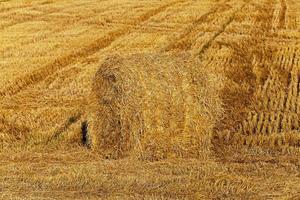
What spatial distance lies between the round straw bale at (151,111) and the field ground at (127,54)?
23cm

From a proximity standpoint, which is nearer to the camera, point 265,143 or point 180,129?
point 180,129

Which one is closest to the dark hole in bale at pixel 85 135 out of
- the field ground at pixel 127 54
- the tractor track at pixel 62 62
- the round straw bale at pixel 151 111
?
the field ground at pixel 127 54

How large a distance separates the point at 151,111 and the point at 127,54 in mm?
4987

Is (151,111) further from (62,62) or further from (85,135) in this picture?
(62,62)

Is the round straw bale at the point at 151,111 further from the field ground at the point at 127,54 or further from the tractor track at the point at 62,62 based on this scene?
the tractor track at the point at 62,62

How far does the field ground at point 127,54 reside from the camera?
22.7 feet

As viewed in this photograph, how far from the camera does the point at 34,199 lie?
6512 millimetres

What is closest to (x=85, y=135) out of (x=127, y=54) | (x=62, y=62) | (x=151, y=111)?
(x=151, y=111)

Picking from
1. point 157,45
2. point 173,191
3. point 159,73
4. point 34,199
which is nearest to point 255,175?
point 173,191

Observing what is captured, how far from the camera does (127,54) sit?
12562 millimetres

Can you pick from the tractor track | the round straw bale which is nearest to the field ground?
the tractor track

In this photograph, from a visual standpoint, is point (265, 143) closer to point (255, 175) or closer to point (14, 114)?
point (255, 175)

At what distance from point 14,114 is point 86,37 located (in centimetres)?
666

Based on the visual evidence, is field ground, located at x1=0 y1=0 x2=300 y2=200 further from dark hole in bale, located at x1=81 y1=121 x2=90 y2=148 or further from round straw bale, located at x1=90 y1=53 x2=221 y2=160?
round straw bale, located at x1=90 y1=53 x2=221 y2=160
